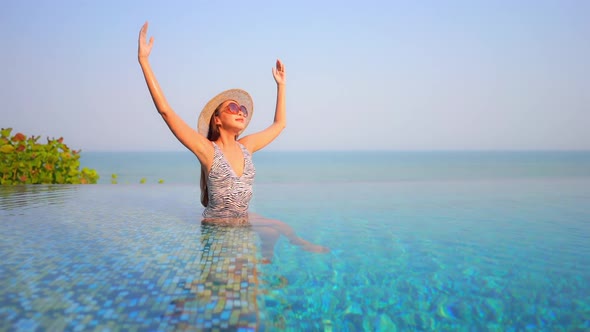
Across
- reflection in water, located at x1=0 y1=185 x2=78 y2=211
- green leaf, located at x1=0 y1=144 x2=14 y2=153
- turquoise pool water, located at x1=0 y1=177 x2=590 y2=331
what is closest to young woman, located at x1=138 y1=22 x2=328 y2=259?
turquoise pool water, located at x1=0 y1=177 x2=590 y2=331

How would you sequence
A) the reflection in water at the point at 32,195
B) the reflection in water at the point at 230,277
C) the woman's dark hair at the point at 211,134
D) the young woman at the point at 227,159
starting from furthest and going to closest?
the reflection in water at the point at 32,195
the woman's dark hair at the point at 211,134
the young woman at the point at 227,159
the reflection in water at the point at 230,277

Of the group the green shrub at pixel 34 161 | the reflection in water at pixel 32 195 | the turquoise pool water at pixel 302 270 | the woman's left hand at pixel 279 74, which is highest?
the woman's left hand at pixel 279 74

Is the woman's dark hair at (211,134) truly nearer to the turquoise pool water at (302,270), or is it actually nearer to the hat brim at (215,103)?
the hat brim at (215,103)

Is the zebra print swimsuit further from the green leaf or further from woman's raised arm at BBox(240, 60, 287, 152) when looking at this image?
the green leaf

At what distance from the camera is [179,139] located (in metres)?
4.20

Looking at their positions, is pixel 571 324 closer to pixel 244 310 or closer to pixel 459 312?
pixel 459 312

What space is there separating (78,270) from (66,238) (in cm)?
116

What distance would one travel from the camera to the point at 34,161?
871 cm

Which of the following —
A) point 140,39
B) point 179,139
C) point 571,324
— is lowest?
point 571,324

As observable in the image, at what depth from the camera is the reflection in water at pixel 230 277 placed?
2.46 m

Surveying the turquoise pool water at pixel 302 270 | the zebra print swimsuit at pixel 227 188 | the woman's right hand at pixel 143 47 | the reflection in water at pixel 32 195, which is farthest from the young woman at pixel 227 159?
the reflection in water at pixel 32 195

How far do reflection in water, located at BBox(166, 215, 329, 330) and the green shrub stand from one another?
5437 mm

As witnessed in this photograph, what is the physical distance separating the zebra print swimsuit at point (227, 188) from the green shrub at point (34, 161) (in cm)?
545

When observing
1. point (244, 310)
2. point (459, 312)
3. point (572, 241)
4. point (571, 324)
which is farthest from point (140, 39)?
point (572, 241)
